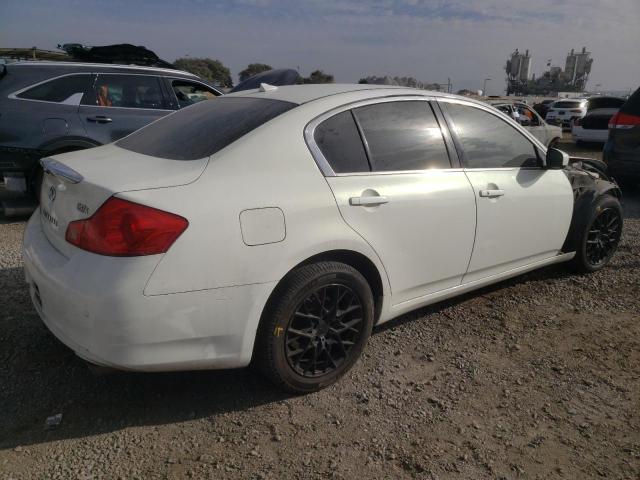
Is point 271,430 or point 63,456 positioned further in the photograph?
point 271,430

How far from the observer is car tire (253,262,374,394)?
2.50m

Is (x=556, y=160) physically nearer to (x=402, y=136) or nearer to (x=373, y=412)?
(x=402, y=136)

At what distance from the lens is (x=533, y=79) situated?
7875cm

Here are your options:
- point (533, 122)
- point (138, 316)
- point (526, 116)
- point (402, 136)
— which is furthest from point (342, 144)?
point (526, 116)

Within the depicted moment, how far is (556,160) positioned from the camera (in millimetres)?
3836

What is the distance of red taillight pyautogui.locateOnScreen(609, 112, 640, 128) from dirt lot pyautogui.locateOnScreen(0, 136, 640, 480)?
4586mm

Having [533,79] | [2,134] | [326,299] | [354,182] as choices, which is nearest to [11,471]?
[326,299]

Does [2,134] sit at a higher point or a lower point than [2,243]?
higher

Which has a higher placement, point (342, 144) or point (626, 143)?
point (342, 144)

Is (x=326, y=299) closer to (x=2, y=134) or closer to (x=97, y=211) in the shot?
(x=97, y=211)

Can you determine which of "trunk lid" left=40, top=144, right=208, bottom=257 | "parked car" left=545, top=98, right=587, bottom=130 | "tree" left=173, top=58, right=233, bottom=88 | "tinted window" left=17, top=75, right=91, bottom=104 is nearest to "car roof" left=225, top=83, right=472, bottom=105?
"trunk lid" left=40, top=144, right=208, bottom=257

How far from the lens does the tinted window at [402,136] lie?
2.97 metres

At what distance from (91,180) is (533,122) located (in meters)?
13.4

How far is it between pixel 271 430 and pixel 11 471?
1101 millimetres
